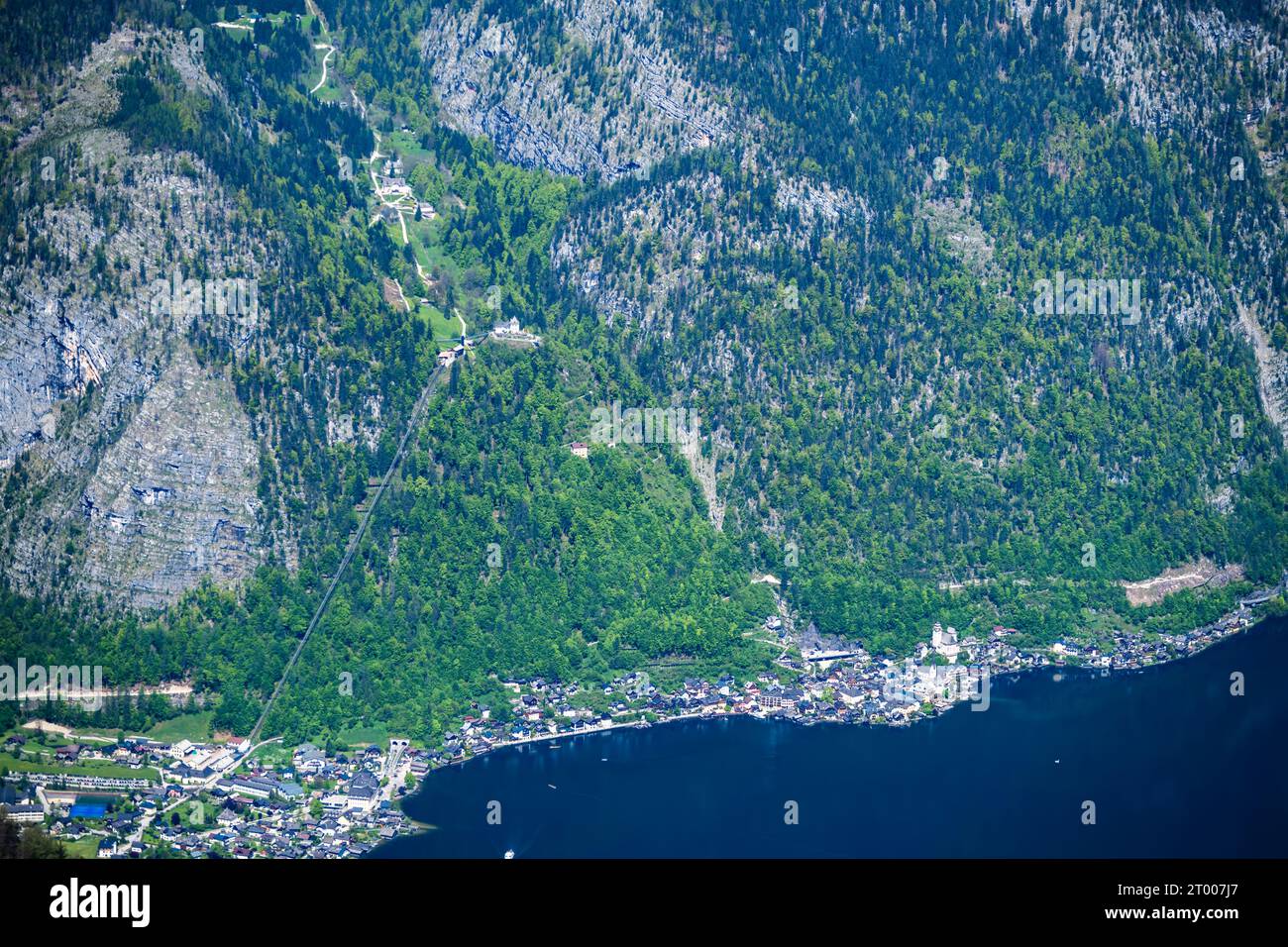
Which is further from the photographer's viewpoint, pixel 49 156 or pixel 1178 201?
pixel 1178 201

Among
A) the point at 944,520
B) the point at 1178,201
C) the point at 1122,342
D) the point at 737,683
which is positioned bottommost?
the point at 737,683

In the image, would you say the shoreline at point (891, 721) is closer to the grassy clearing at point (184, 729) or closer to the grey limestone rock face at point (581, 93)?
the grassy clearing at point (184, 729)

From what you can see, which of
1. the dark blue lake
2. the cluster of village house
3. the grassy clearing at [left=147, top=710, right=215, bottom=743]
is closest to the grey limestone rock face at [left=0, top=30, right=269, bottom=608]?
the grassy clearing at [left=147, top=710, right=215, bottom=743]

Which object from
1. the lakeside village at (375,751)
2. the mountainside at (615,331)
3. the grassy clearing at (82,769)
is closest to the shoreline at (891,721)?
the lakeside village at (375,751)

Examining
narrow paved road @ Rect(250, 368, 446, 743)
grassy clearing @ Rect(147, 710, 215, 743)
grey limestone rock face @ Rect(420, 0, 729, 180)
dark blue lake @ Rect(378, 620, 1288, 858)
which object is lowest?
dark blue lake @ Rect(378, 620, 1288, 858)

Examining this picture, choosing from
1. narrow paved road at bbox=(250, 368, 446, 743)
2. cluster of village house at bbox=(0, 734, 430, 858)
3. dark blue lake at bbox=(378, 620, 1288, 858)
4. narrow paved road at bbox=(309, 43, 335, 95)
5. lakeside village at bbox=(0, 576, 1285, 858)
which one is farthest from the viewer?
narrow paved road at bbox=(309, 43, 335, 95)

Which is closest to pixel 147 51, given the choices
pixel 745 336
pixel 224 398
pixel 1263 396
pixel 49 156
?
pixel 49 156

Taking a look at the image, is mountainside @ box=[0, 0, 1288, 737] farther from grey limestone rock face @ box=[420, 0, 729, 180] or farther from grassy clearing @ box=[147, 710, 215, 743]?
grassy clearing @ box=[147, 710, 215, 743]

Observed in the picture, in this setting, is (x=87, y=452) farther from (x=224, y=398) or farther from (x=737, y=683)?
(x=737, y=683)
